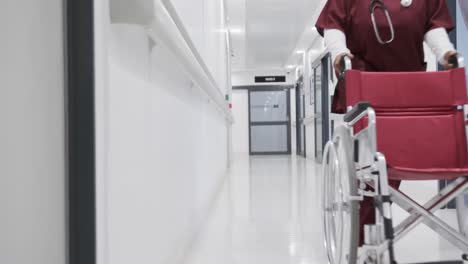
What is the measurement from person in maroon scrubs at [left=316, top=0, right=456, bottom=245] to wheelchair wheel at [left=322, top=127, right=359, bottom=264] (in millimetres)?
170

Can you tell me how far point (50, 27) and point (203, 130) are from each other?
90.7 inches

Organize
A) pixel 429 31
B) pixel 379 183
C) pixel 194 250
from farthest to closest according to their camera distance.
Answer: pixel 194 250 → pixel 429 31 → pixel 379 183

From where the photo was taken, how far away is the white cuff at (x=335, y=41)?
73.7 inches

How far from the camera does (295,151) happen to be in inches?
538

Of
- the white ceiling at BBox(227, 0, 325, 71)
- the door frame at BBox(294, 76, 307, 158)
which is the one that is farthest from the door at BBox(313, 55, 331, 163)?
the door frame at BBox(294, 76, 307, 158)

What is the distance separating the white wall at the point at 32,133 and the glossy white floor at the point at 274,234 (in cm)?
140

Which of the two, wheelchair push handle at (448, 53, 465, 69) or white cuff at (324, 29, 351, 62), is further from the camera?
white cuff at (324, 29, 351, 62)

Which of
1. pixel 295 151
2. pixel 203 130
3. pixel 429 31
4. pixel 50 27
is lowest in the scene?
pixel 295 151

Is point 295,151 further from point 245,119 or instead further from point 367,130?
point 367,130

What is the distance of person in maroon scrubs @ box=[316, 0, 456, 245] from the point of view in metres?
1.92

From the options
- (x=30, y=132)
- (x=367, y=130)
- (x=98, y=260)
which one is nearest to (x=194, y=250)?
(x=367, y=130)

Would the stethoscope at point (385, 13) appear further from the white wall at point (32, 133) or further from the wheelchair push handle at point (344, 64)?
the white wall at point (32, 133)

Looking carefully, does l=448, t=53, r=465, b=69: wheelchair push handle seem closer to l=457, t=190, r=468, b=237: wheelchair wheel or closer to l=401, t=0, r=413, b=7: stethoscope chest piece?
l=401, t=0, r=413, b=7: stethoscope chest piece

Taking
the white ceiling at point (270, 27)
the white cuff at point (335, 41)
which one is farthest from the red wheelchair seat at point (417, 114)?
the white ceiling at point (270, 27)
